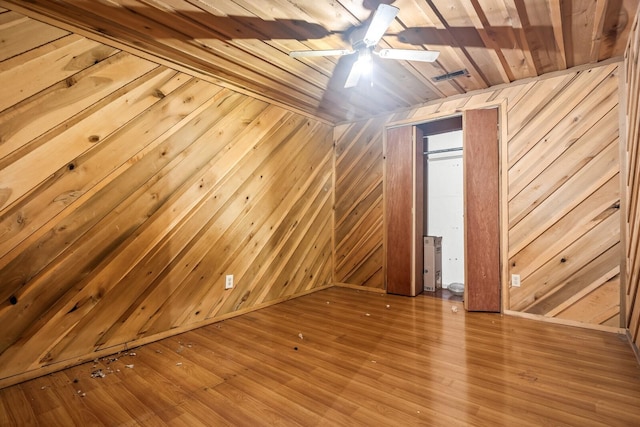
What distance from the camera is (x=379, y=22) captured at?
6.11ft

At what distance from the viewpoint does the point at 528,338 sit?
254 centimetres

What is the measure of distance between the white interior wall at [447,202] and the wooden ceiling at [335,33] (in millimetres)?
1256

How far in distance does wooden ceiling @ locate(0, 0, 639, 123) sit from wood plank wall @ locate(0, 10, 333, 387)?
0.65ft

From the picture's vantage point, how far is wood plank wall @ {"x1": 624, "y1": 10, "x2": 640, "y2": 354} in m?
2.17

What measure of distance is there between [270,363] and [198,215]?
147 cm

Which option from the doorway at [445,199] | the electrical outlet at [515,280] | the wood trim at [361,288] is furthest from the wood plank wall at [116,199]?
the electrical outlet at [515,280]

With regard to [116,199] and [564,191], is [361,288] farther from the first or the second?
[116,199]

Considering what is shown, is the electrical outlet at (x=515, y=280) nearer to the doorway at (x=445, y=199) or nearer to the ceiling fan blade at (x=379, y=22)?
the doorway at (x=445, y=199)

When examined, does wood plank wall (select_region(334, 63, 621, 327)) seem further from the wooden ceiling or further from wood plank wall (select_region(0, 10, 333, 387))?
wood plank wall (select_region(0, 10, 333, 387))

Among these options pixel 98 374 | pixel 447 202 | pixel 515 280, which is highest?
pixel 447 202

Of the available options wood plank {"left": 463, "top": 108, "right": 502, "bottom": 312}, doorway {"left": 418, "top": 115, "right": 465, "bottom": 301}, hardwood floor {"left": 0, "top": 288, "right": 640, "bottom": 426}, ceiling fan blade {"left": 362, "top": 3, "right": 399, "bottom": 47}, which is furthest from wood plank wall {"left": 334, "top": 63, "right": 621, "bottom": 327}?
ceiling fan blade {"left": 362, "top": 3, "right": 399, "bottom": 47}

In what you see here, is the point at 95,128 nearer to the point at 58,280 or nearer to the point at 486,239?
the point at 58,280

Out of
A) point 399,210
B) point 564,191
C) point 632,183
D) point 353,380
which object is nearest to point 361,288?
point 399,210

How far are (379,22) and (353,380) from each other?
7.33 feet
